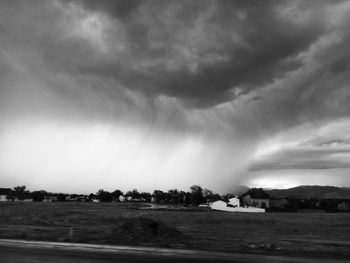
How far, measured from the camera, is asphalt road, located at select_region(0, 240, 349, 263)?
19.6 metres

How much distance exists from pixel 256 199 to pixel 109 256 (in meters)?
150

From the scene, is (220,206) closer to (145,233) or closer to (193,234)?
(193,234)

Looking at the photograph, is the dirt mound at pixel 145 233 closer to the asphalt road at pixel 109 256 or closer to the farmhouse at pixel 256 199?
the asphalt road at pixel 109 256

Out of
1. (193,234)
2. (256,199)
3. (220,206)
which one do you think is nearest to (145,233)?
(193,234)

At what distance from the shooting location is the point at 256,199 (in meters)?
165

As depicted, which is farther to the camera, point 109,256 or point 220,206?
point 220,206

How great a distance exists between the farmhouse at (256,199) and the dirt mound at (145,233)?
128521mm

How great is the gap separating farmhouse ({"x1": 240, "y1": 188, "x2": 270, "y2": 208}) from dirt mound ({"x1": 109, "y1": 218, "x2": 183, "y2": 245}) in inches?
5060

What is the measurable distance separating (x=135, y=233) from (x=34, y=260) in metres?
16.6

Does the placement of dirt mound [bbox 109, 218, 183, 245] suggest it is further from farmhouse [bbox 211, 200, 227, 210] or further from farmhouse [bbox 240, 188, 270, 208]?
farmhouse [bbox 240, 188, 270, 208]

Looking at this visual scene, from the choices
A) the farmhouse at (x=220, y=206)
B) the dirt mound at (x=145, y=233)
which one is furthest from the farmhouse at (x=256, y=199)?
the dirt mound at (x=145, y=233)

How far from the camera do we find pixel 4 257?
1955 cm

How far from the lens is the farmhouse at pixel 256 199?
16185cm

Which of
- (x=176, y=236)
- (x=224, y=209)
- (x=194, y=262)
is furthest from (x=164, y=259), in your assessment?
(x=224, y=209)
